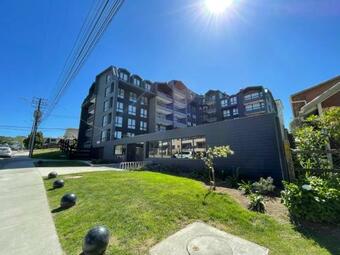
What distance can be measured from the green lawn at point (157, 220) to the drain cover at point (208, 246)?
1.96 feet

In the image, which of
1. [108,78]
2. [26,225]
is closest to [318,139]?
[26,225]

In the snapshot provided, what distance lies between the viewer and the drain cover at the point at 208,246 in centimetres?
314

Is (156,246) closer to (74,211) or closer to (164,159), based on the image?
(74,211)

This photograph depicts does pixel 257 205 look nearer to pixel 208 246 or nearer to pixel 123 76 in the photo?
pixel 208 246

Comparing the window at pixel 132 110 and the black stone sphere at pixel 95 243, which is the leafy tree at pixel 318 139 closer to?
the black stone sphere at pixel 95 243

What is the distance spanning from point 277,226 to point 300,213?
30.4 inches

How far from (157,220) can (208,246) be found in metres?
1.45

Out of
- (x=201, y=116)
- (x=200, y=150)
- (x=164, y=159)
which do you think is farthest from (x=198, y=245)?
(x=201, y=116)

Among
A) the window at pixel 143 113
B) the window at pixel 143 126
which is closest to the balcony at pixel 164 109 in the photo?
the window at pixel 143 113

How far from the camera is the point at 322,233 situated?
3793 millimetres

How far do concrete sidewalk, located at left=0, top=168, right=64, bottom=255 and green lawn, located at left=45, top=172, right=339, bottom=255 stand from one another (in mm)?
237

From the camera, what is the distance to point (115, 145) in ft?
82.6

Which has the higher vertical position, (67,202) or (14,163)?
(14,163)

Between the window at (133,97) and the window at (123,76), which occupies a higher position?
the window at (123,76)
